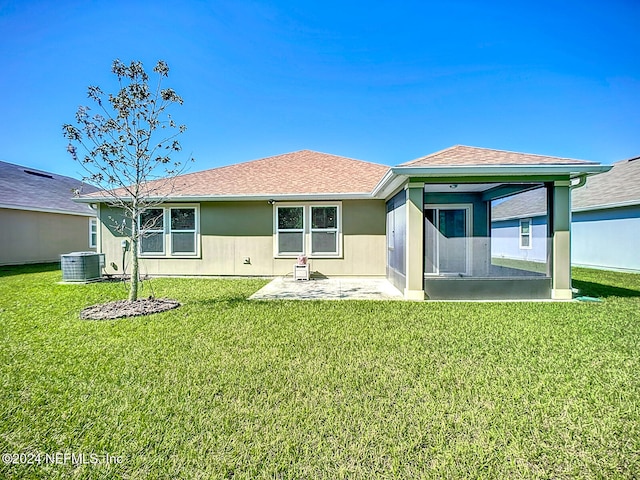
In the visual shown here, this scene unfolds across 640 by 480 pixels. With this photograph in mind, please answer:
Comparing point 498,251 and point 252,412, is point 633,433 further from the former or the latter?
point 498,251

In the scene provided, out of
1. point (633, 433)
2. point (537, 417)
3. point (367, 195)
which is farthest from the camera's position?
point (367, 195)

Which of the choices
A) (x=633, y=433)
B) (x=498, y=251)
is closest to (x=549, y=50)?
(x=498, y=251)

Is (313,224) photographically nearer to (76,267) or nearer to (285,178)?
(285,178)

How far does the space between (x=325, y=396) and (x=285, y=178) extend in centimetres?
926

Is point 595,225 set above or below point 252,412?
above

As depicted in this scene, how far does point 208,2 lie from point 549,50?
11.3m

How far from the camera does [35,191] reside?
15.5m

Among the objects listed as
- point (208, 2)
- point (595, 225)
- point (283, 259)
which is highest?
point (208, 2)

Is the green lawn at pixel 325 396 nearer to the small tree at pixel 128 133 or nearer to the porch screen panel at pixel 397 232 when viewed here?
the porch screen panel at pixel 397 232

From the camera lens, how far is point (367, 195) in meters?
9.25

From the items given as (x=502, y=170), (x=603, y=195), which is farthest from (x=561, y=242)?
(x=603, y=195)

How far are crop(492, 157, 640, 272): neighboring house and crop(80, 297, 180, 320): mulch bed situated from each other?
34.6 ft

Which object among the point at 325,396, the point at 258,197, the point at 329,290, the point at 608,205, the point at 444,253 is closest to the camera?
the point at 325,396

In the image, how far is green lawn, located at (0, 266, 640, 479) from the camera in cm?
195
